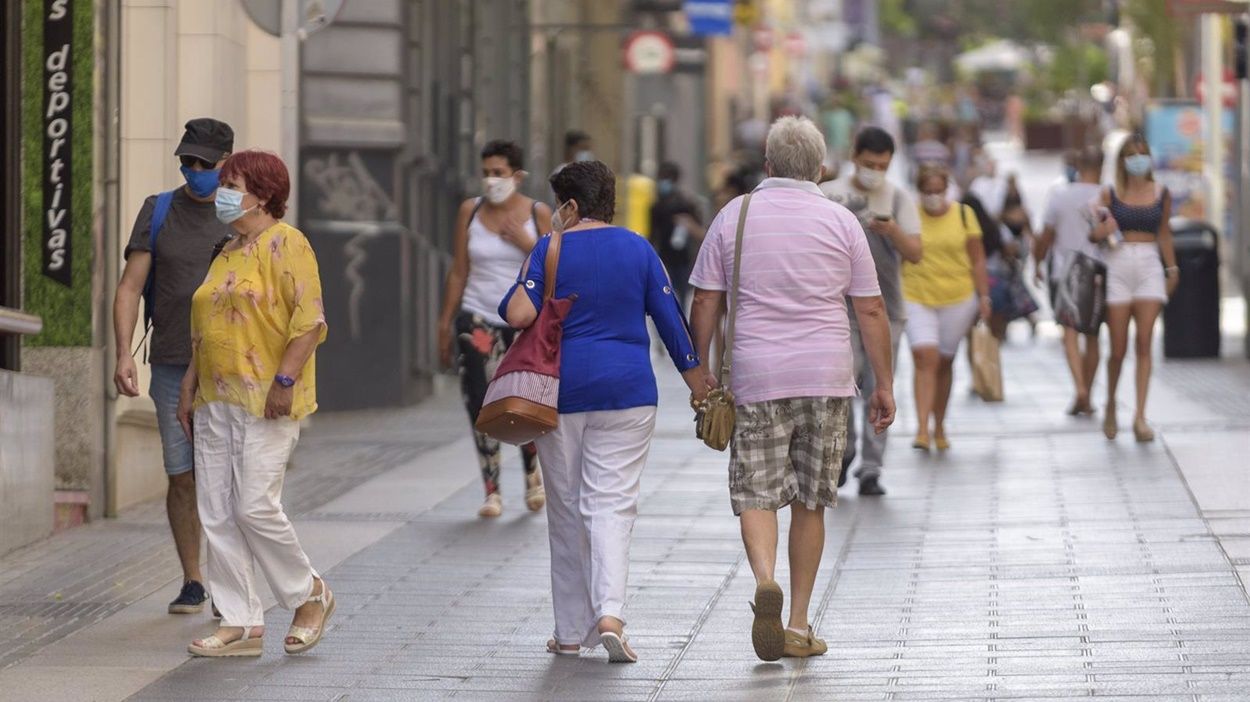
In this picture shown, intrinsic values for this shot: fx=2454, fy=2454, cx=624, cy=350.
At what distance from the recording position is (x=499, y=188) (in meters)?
11.1

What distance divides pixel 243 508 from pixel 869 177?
4.67 metres

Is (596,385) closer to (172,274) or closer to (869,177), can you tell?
(172,274)

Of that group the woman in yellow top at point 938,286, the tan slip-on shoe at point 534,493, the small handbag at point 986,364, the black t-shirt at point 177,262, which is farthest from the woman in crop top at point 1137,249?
the black t-shirt at point 177,262

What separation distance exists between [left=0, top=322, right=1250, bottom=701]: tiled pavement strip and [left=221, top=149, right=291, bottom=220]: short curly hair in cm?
147

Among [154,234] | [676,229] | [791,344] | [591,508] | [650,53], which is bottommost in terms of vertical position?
[591,508]

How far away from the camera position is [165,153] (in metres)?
11.9

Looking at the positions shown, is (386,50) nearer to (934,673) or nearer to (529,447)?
(529,447)

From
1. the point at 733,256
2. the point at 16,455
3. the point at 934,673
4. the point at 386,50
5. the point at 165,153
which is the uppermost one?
the point at 386,50

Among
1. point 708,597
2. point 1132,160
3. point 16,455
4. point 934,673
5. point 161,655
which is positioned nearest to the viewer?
point 934,673

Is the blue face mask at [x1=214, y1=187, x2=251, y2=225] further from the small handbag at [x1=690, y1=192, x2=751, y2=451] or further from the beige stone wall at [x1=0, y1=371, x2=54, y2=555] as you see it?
the beige stone wall at [x1=0, y1=371, x2=54, y2=555]

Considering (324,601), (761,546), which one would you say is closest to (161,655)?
(324,601)

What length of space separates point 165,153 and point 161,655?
442 centimetres

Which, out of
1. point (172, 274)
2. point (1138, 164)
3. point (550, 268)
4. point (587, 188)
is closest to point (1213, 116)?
→ point (1138, 164)

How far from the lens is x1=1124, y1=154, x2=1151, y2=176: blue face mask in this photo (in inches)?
545
